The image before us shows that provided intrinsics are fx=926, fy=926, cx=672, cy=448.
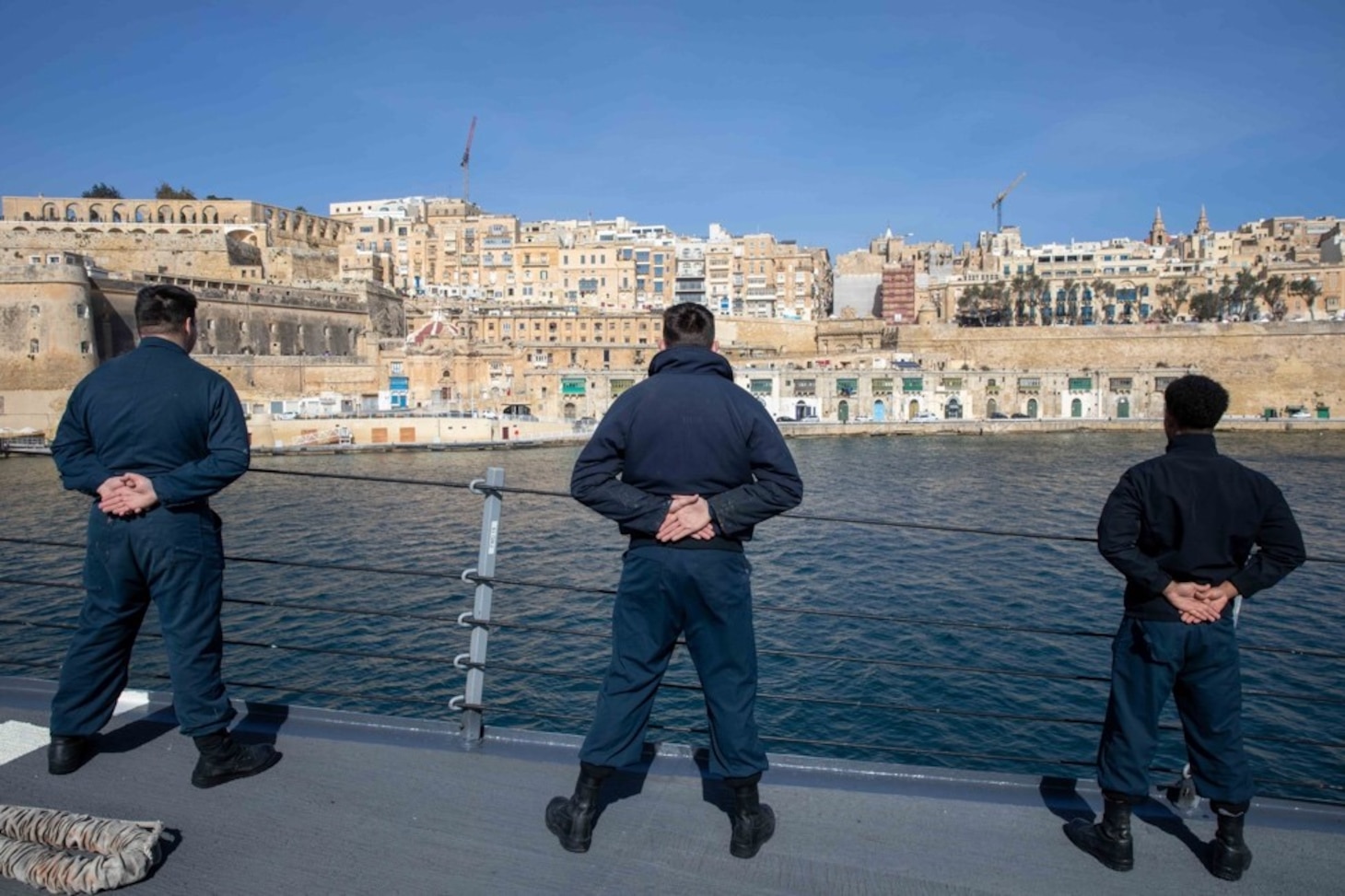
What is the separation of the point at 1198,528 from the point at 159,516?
301 centimetres

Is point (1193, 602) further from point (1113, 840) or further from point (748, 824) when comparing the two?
point (748, 824)

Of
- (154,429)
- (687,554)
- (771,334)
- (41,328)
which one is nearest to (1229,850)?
(687,554)

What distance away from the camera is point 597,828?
8.87ft

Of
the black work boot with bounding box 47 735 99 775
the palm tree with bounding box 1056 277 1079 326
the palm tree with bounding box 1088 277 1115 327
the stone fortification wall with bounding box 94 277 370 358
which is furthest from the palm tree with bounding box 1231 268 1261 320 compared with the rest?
the black work boot with bounding box 47 735 99 775

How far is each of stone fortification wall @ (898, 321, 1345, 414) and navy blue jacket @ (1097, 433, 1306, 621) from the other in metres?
54.9

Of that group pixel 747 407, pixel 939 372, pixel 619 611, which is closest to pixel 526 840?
pixel 619 611

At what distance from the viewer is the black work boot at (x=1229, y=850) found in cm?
248

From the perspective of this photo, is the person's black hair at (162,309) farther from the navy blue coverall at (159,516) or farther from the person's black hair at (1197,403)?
the person's black hair at (1197,403)

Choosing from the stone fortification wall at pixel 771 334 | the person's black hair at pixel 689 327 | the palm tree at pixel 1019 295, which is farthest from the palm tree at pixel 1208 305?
the person's black hair at pixel 689 327

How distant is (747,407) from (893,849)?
1312 mm

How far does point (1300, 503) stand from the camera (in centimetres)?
2597

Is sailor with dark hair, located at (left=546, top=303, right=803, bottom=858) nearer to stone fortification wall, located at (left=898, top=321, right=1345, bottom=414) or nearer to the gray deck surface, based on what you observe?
the gray deck surface

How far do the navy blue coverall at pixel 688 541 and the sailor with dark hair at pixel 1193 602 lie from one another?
98 cm

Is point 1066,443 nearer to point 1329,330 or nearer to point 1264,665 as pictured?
point 1329,330
